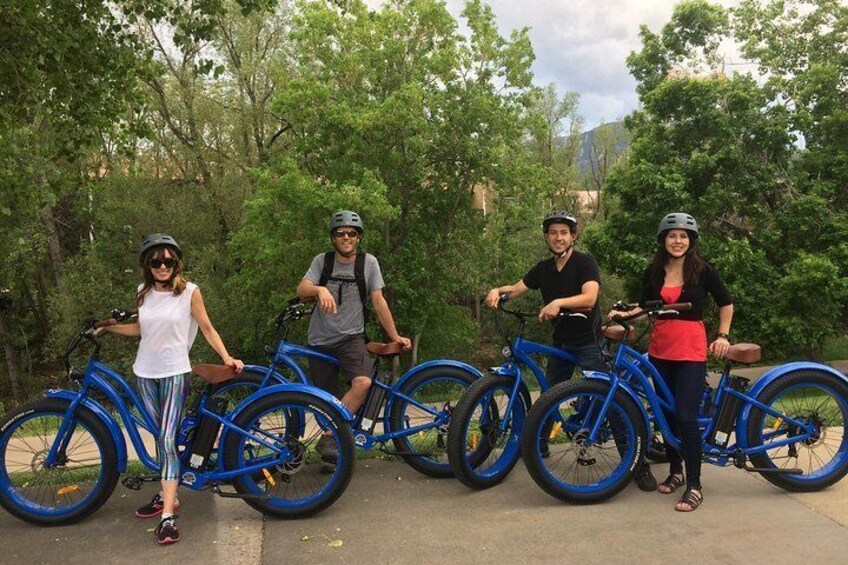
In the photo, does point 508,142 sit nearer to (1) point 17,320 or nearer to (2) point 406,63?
(2) point 406,63

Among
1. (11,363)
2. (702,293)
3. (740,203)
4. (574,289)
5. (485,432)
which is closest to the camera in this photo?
(702,293)

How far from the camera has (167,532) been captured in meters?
3.29

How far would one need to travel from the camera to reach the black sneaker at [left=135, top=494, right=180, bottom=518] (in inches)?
→ 142

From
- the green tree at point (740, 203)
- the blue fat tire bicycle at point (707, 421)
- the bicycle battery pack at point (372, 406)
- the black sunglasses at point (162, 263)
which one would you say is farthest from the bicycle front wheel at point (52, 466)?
the green tree at point (740, 203)

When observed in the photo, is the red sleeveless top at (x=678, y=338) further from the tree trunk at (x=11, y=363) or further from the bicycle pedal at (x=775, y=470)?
the tree trunk at (x=11, y=363)

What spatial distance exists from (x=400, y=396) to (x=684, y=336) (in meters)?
1.87

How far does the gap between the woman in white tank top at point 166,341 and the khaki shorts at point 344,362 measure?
719mm

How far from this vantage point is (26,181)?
714 centimetres

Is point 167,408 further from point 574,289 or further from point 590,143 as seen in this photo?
point 590,143

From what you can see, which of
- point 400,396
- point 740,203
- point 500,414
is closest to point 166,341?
point 400,396

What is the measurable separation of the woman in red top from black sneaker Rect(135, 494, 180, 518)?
301 cm

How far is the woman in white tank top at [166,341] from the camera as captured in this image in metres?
3.46

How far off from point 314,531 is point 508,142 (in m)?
14.0

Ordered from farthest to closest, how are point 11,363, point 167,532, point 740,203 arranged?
point 11,363, point 740,203, point 167,532
